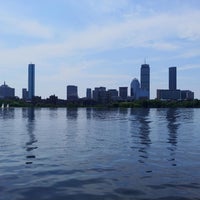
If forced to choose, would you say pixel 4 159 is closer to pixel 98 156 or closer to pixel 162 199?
pixel 98 156

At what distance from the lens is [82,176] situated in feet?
93.1

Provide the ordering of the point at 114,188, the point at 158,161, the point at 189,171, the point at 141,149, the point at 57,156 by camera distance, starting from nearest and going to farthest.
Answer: the point at 114,188
the point at 189,171
the point at 158,161
the point at 57,156
the point at 141,149

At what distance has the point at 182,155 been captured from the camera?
127 feet

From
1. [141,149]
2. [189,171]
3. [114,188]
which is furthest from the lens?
[141,149]

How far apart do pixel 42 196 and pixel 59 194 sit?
3.28 ft

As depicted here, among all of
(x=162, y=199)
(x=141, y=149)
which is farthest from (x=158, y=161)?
(x=162, y=199)

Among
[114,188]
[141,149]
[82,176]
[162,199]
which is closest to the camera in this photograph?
[162,199]

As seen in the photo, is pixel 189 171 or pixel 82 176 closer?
pixel 82 176

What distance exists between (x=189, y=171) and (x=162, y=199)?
332 inches

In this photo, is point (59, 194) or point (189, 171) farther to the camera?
point (189, 171)

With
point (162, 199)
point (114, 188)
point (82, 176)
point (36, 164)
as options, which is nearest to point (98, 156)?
point (36, 164)

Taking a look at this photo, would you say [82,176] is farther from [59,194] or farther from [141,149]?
[141,149]

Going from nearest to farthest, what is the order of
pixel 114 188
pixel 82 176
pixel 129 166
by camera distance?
pixel 114 188
pixel 82 176
pixel 129 166

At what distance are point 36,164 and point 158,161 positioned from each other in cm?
996
